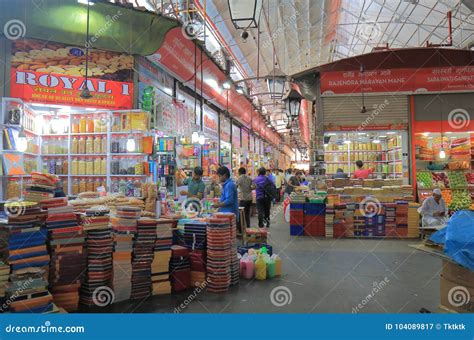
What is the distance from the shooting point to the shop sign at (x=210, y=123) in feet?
42.8

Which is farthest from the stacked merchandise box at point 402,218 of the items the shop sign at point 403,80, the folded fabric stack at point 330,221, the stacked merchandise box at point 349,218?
the shop sign at point 403,80

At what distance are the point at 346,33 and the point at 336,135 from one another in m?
7.55

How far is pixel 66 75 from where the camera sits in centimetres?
720

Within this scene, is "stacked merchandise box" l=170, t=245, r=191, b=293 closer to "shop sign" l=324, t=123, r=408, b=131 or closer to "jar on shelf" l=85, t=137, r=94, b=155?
"jar on shelf" l=85, t=137, r=94, b=155

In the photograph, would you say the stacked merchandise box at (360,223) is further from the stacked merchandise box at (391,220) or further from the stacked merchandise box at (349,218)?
the stacked merchandise box at (391,220)

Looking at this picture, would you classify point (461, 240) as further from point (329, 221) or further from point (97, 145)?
point (97, 145)

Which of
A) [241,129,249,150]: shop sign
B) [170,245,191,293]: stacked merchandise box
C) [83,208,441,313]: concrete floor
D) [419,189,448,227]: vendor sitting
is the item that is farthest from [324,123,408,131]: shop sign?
[241,129,249,150]: shop sign

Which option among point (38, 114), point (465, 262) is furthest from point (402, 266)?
point (38, 114)

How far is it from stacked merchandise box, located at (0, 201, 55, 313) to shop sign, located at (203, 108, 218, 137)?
8.89 metres

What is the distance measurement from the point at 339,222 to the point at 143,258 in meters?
5.84

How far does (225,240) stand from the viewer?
5.09 meters

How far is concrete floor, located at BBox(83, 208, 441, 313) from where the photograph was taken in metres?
4.30

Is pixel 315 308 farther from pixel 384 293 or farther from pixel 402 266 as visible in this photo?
pixel 402 266

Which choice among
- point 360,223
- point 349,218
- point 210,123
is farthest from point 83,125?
point 360,223
